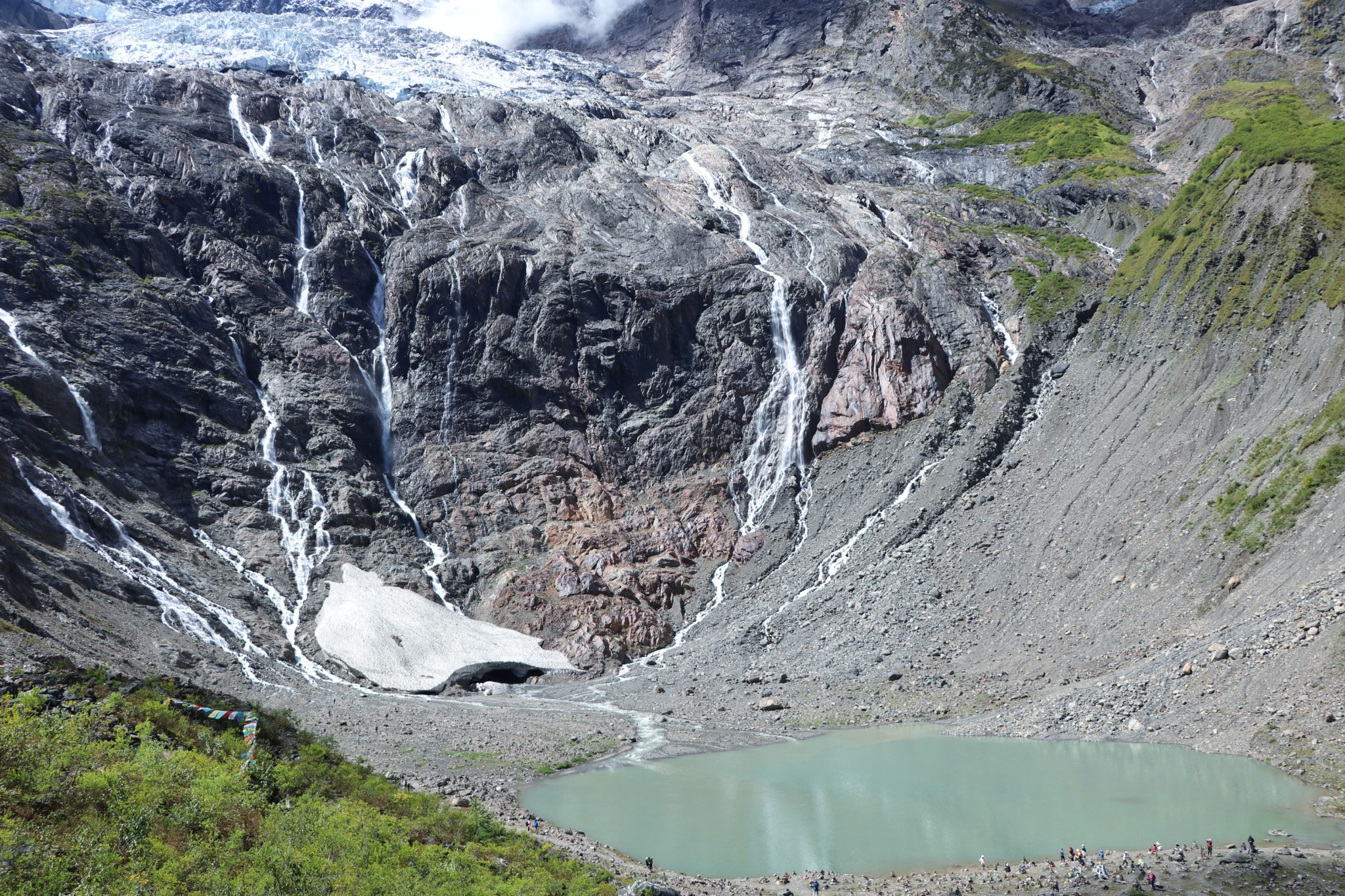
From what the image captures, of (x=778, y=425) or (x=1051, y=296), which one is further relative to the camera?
(x=1051, y=296)

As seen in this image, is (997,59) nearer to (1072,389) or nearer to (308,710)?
(1072,389)

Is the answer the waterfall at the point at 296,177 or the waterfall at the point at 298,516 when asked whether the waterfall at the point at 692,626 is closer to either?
the waterfall at the point at 298,516

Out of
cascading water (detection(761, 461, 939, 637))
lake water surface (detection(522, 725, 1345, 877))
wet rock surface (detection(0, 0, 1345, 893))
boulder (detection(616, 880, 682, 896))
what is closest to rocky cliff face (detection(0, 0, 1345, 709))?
wet rock surface (detection(0, 0, 1345, 893))

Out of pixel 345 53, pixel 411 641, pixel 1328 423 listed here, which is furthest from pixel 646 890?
pixel 345 53

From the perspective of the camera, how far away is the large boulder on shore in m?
50.8

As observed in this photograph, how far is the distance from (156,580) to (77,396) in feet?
51.3

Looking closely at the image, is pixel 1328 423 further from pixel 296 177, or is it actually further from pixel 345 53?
pixel 345 53

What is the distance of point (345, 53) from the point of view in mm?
158875

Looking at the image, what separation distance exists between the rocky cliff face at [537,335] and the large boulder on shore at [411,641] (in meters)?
1.50

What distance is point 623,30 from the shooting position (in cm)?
18288

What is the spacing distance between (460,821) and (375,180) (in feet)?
254

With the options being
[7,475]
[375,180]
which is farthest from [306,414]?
[375,180]

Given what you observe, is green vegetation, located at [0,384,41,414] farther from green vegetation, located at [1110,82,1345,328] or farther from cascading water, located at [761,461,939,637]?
green vegetation, located at [1110,82,1345,328]

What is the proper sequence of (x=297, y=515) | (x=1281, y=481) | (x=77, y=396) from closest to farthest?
(x=1281, y=481)
(x=77, y=396)
(x=297, y=515)
